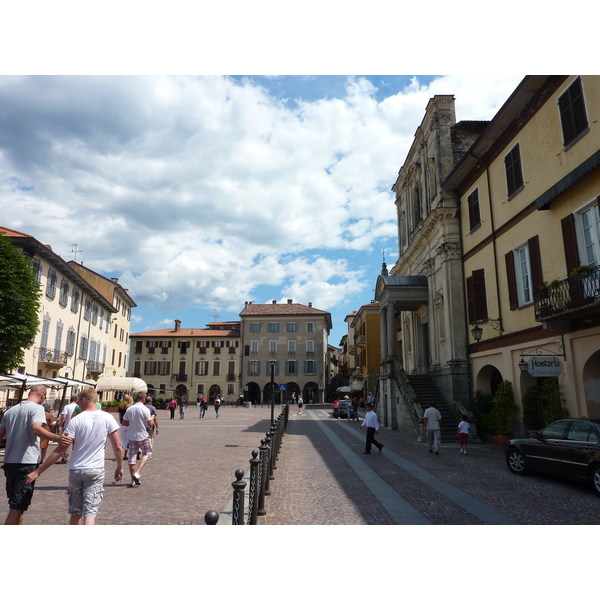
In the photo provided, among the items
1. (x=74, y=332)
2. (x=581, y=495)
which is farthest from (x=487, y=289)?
(x=74, y=332)

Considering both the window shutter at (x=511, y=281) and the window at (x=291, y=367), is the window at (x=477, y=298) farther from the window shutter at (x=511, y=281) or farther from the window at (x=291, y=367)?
the window at (x=291, y=367)

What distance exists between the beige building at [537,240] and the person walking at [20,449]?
10693 millimetres

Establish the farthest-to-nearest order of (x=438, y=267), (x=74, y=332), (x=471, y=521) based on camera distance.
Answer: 1. (x=74, y=332)
2. (x=438, y=267)
3. (x=471, y=521)

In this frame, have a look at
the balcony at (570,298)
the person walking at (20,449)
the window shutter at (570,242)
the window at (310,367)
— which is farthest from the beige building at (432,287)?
the window at (310,367)

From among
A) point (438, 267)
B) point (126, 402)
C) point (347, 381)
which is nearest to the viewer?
point (126, 402)

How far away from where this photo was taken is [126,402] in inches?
426

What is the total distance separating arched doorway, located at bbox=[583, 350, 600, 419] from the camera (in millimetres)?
11125

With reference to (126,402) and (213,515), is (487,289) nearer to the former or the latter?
(126,402)

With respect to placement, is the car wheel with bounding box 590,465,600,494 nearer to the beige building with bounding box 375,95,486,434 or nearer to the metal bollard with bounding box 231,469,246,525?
the metal bollard with bounding box 231,469,246,525

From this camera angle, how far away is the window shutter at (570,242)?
11.4 m

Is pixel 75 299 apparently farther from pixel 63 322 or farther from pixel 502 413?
pixel 502 413

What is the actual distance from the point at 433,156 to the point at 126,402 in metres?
17.6

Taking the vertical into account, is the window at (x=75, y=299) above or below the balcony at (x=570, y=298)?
above

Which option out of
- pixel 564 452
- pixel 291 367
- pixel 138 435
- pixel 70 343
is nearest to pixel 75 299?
pixel 70 343
